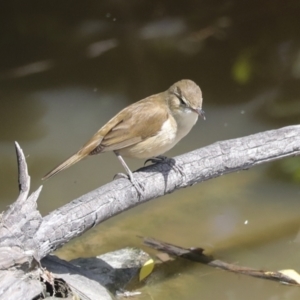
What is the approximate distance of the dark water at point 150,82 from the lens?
14.3ft

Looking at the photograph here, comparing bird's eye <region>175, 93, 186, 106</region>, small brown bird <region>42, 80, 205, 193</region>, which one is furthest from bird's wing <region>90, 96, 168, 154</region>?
bird's eye <region>175, 93, 186, 106</region>

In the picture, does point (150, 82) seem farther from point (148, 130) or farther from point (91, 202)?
point (91, 202)

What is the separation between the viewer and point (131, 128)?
3.29 metres

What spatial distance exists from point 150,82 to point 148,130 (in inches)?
79.0

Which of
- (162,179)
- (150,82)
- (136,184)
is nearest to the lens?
(136,184)

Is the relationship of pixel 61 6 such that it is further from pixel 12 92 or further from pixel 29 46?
pixel 12 92

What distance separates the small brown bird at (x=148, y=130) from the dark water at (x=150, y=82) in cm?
101

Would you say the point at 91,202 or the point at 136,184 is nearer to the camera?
the point at 91,202

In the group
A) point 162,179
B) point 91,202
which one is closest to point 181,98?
point 162,179

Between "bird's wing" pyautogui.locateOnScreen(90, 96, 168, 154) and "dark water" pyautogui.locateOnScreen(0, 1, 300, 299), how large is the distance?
1.04 metres

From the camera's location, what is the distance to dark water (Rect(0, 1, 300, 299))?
4.36 metres

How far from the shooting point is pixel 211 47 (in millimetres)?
5270

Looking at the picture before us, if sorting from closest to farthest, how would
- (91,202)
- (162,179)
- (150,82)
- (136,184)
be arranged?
(91,202) → (136,184) → (162,179) → (150,82)

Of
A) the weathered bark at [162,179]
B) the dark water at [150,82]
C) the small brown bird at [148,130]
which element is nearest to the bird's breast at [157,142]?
the small brown bird at [148,130]
